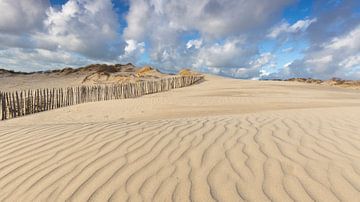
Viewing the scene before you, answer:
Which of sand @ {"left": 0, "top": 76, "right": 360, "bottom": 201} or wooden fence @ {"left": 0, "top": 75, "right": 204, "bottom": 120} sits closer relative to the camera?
sand @ {"left": 0, "top": 76, "right": 360, "bottom": 201}

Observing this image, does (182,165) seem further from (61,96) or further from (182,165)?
(61,96)

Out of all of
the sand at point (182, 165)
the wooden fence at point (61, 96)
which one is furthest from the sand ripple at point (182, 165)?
the wooden fence at point (61, 96)

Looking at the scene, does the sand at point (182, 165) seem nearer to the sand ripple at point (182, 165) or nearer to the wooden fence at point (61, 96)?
the sand ripple at point (182, 165)

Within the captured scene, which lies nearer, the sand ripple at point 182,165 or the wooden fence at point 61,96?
the sand ripple at point 182,165

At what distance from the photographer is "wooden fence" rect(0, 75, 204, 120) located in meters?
12.6

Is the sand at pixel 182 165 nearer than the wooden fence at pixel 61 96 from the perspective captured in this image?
Yes

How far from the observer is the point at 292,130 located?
490cm

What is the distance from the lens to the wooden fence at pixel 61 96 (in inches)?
498

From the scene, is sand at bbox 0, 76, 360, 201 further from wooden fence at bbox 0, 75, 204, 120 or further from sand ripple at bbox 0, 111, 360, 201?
wooden fence at bbox 0, 75, 204, 120

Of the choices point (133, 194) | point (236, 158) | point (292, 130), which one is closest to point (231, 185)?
point (236, 158)

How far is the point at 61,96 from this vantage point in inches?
641

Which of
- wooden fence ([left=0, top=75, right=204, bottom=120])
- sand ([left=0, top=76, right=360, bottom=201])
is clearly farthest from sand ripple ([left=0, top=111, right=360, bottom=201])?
wooden fence ([left=0, top=75, right=204, bottom=120])

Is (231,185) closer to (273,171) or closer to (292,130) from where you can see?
(273,171)

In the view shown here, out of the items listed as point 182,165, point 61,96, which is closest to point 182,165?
point 182,165
